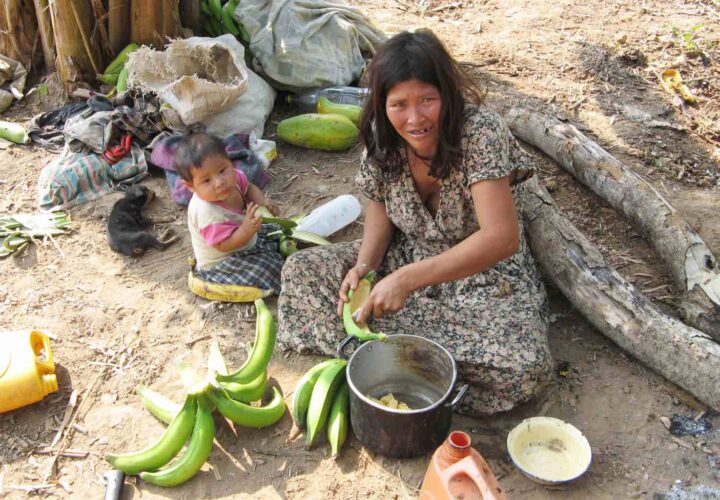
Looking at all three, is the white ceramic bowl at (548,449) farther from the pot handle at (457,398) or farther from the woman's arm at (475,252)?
the woman's arm at (475,252)

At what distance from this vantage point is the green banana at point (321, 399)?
7.86ft

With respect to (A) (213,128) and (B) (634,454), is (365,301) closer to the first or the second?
(B) (634,454)

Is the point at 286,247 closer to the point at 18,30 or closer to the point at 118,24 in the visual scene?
the point at 118,24

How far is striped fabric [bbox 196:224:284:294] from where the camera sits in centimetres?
315

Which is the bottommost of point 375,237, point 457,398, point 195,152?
point 457,398

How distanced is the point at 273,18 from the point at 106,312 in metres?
2.53

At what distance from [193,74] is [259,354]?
2.45 m

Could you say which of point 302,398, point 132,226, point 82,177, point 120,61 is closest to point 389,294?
point 302,398

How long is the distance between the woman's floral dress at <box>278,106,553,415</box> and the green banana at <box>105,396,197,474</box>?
60cm

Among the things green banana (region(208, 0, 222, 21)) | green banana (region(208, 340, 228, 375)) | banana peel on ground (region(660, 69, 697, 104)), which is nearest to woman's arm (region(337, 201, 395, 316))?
green banana (region(208, 340, 228, 375))

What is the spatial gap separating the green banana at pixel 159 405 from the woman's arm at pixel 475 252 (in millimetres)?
878

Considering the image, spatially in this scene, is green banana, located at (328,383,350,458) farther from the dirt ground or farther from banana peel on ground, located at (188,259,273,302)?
banana peel on ground, located at (188,259,273,302)

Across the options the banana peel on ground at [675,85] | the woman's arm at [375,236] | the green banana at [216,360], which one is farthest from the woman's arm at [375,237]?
the banana peel on ground at [675,85]

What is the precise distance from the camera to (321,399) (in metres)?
2.40
